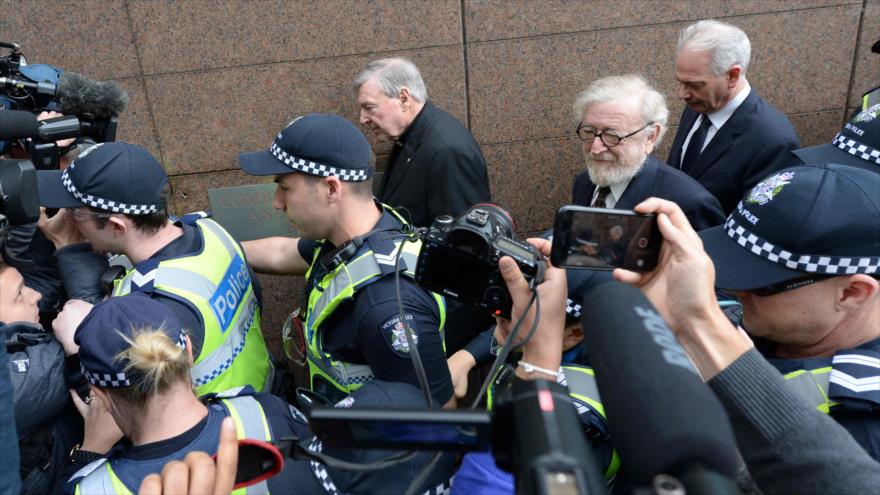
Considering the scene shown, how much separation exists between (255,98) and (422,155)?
A: 1.46m

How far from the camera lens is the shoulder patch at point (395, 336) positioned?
2.01 m

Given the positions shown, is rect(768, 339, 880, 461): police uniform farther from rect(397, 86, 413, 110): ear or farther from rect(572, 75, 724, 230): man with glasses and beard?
rect(397, 86, 413, 110): ear

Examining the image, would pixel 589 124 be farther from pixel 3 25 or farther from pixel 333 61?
pixel 3 25

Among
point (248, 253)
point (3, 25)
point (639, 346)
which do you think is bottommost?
point (248, 253)

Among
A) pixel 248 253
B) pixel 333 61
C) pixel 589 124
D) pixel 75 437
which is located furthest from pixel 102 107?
pixel 589 124

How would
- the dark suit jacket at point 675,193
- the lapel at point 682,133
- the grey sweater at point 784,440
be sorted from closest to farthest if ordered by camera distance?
the grey sweater at point 784,440, the dark suit jacket at point 675,193, the lapel at point 682,133

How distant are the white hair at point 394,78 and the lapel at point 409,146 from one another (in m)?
0.12

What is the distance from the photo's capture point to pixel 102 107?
308 cm

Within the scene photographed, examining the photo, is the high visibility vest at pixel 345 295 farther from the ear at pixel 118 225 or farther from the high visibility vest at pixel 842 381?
the high visibility vest at pixel 842 381

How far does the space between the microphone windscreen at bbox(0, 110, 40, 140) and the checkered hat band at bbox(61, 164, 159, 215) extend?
69 centimetres

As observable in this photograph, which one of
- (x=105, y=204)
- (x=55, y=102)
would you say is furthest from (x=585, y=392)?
(x=55, y=102)

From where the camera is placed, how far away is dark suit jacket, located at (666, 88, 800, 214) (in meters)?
3.16

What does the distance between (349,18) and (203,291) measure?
244 cm

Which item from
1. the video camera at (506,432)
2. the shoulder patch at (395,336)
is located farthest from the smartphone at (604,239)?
the shoulder patch at (395,336)
